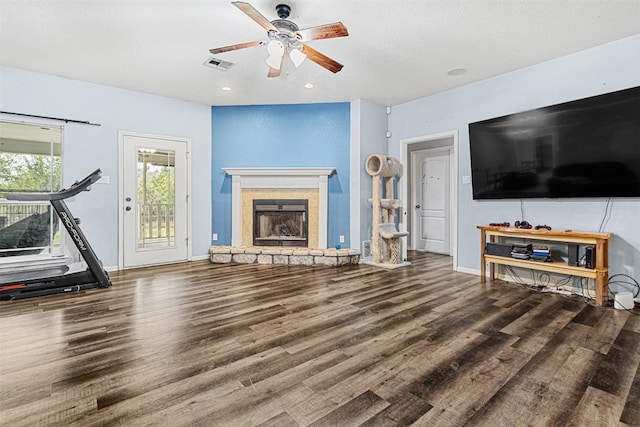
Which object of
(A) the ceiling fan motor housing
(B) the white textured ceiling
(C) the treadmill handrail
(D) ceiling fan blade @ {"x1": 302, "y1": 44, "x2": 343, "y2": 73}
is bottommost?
(C) the treadmill handrail

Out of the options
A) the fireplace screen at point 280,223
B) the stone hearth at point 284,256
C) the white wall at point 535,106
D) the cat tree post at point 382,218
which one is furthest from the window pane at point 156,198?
the white wall at point 535,106

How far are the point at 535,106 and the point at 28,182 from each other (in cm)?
634

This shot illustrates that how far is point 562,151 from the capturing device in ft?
11.6

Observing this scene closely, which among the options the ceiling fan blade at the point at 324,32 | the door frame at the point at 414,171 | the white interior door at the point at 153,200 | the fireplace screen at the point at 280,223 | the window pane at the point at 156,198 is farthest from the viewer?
the door frame at the point at 414,171

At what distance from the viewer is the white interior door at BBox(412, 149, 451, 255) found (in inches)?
253

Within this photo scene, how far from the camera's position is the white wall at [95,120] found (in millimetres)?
4086

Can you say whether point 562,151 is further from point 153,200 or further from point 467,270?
point 153,200

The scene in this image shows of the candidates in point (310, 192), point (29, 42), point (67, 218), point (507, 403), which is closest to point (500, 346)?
point (507, 403)

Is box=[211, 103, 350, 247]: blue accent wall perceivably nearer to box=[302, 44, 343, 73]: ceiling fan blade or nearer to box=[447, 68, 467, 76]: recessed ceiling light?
box=[447, 68, 467, 76]: recessed ceiling light

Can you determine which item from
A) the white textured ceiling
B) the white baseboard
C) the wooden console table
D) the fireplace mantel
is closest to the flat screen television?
the wooden console table

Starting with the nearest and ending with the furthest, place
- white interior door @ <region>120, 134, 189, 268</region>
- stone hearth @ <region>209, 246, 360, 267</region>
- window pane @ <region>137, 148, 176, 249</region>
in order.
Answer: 1. white interior door @ <region>120, 134, 189, 268</region>
2. window pane @ <region>137, 148, 176, 249</region>
3. stone hearth @ <region>209, 246, 360, 267</region>

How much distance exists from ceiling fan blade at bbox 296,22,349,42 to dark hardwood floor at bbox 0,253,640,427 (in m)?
2.29

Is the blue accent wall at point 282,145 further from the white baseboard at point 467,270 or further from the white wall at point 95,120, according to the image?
the white baseboard at point 467,270

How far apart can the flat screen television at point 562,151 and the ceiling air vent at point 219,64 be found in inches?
125
